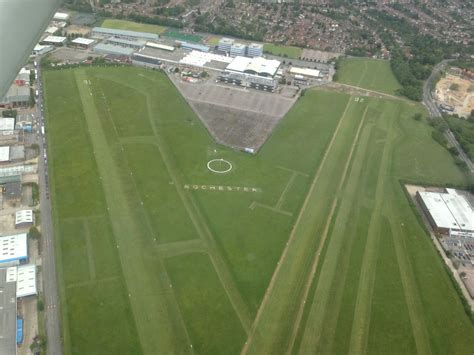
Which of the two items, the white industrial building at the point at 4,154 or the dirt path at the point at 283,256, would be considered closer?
the dirt path at the point at 283,256

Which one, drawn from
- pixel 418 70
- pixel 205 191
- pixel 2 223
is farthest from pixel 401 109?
pixel 2 223

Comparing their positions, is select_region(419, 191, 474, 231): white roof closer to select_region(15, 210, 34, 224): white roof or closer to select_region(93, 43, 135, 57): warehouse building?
select_region(15, 210, 34, 224): white roof

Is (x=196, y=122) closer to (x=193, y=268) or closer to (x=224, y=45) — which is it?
(x=193, y=268)

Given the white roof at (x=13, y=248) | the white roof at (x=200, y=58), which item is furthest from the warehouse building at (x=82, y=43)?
the white roof at (x=13, y=248)

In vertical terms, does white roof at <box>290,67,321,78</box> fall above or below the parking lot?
above

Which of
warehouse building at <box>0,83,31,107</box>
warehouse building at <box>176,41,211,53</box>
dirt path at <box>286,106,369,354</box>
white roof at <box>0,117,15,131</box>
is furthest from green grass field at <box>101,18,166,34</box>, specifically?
dirt path at <box>286,106,369,354</box>

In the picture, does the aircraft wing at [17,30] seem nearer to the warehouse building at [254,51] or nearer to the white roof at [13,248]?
the white roof at [13,248]
